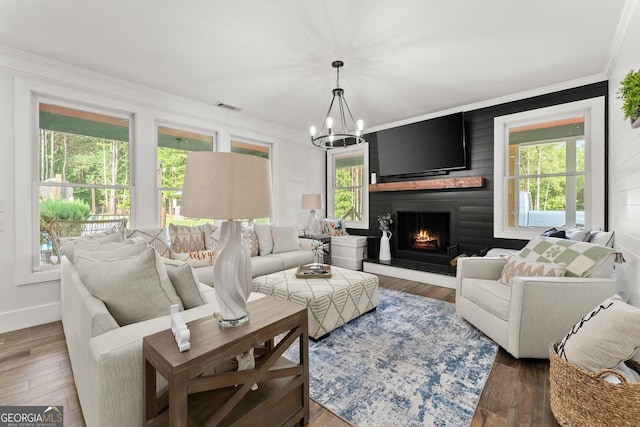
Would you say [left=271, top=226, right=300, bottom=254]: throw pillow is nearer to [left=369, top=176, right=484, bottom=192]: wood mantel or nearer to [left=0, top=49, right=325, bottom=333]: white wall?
[left=0, top=49, right=325, bottom=333]: white wall

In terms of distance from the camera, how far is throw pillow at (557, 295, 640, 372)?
1.36 m

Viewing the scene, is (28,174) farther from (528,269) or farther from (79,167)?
(528,269)

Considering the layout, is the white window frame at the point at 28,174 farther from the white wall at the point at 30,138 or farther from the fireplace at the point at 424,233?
the fireplace at the point at 424,233

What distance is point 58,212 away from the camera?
10.2 ft

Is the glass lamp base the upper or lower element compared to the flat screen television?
lower

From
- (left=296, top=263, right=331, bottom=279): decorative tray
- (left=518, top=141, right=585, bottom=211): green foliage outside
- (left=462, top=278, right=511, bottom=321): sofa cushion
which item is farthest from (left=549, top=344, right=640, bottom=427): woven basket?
(left=518, top=141, right=585, bottom=211): green foliage outside

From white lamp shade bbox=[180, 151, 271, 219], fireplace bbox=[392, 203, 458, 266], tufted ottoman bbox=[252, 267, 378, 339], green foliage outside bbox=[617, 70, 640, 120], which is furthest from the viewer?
fireplace bbox=[392, 203, 458, 266]

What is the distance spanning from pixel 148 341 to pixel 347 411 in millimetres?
1130

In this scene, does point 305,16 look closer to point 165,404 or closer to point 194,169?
point 194,169

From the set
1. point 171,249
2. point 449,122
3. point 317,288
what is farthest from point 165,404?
point 449,122

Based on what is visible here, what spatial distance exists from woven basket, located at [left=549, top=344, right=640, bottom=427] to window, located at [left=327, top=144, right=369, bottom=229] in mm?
4044

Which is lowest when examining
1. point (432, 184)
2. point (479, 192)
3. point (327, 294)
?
point (327, 294)

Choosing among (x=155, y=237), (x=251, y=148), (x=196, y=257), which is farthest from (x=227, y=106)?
(x=196, y=257)

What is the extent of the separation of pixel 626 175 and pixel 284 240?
3.75 meters
